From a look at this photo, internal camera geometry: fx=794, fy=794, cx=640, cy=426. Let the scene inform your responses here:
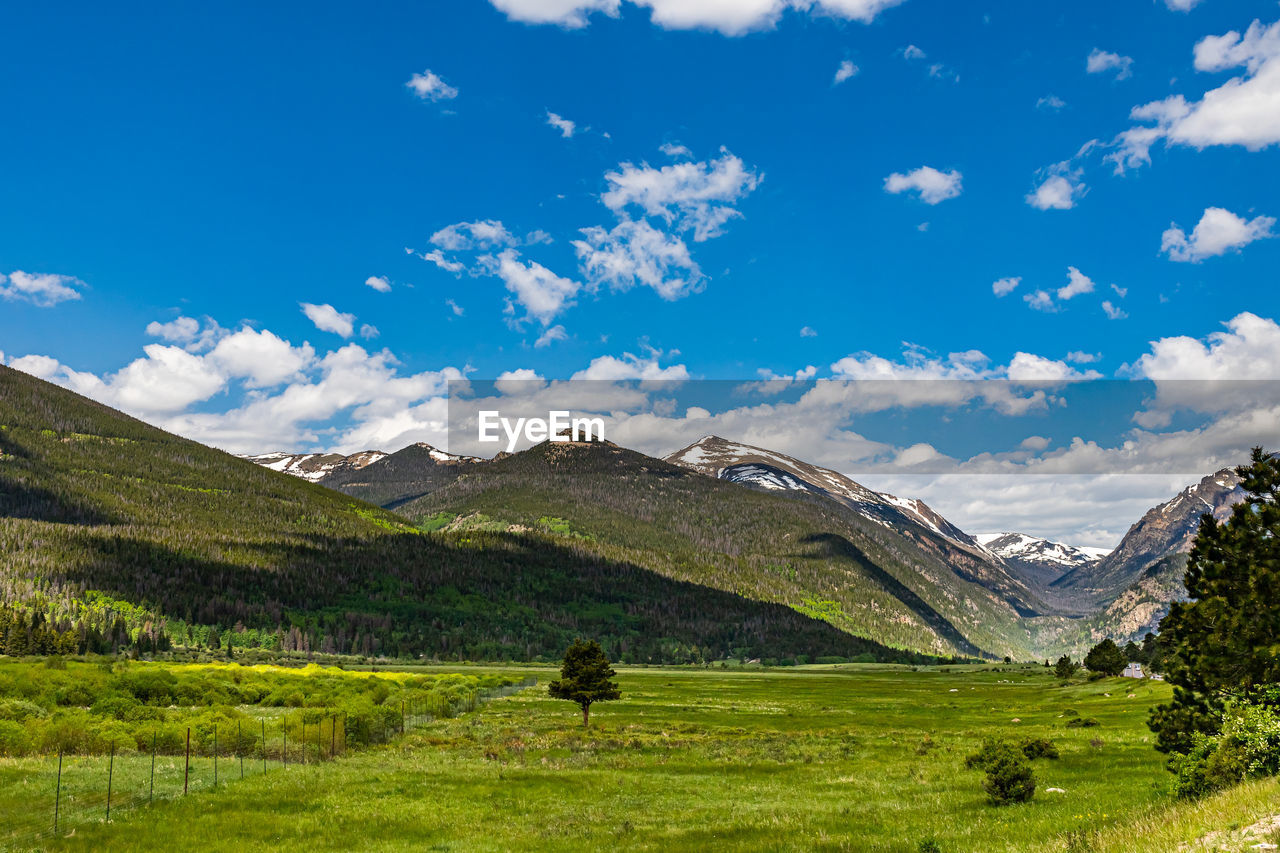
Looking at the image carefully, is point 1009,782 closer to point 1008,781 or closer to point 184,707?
point 1008,781

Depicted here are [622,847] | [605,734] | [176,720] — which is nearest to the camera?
[622,847]

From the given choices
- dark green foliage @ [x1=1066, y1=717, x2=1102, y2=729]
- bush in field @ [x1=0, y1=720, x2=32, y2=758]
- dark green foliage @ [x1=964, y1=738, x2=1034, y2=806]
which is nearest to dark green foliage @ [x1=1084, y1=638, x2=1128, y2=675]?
dark green foliage @ [x1=1066, y1=717, x2=1102, y2=729]

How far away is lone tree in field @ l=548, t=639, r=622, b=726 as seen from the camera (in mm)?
76812

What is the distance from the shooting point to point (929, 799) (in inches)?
1410

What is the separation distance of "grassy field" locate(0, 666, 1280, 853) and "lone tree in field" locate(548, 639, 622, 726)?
12.1ft

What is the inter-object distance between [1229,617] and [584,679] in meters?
57.4

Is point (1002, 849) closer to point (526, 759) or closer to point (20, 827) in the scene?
point (20, 827)

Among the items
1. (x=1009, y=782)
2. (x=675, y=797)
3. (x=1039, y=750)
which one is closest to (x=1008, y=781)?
(x=1009, y=782)

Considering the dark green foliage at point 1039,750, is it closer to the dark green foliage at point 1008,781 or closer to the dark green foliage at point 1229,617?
the dark green foliage at point 1229,617

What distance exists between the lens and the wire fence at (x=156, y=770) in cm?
3012

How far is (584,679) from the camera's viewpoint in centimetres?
7706

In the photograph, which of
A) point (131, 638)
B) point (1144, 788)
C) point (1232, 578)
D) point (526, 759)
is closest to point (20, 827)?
point (526, 759)

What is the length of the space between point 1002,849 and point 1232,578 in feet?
58.6

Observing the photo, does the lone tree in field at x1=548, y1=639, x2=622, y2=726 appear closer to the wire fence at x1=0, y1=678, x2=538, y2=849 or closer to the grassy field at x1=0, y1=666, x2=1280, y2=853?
the grassy field at x1=0, y1=666, x2=1280, y2=853
